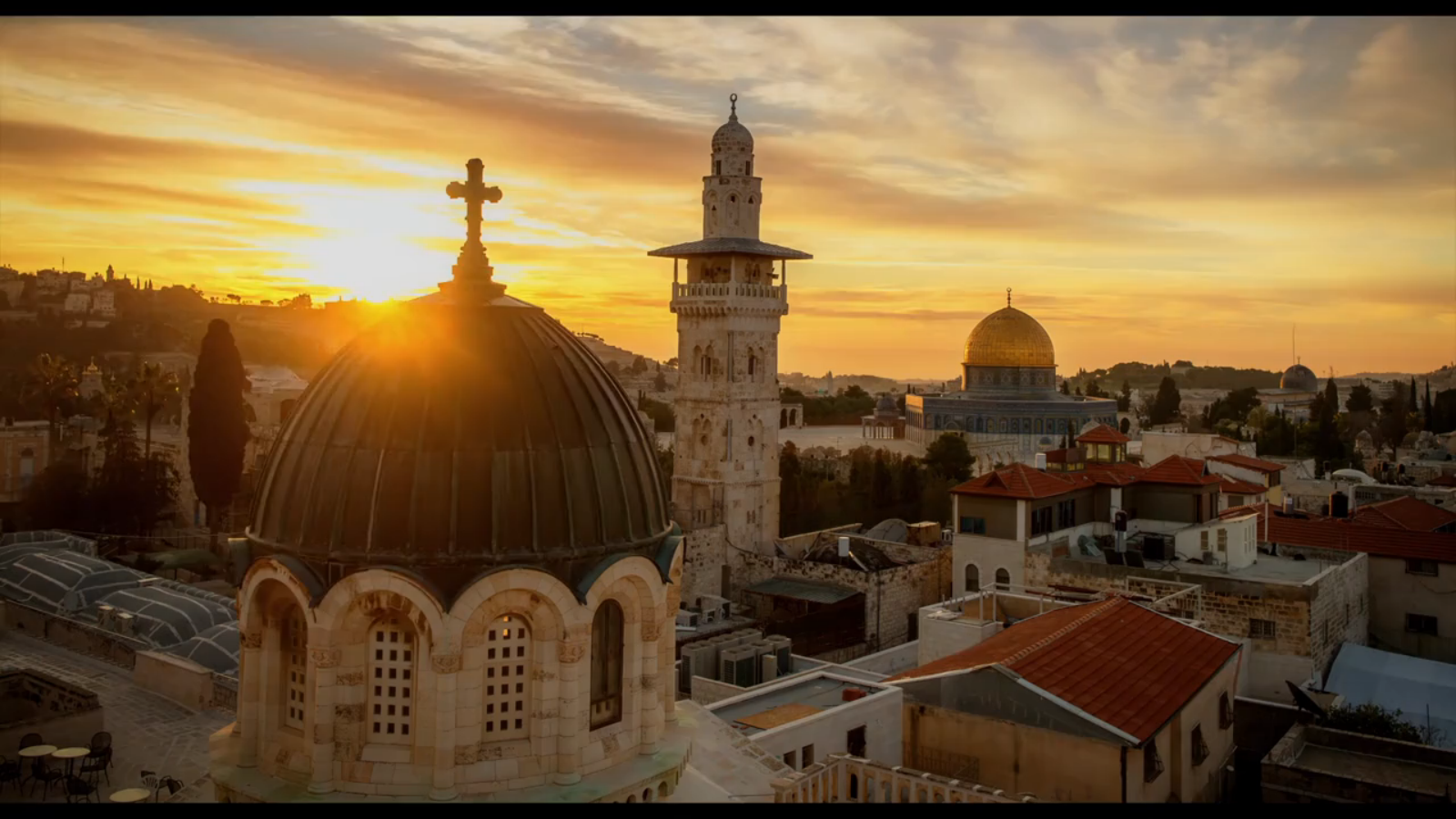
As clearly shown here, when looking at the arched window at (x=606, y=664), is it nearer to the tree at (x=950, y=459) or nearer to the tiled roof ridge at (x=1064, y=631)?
the tiled roof ridge at (x=1064, y=631)

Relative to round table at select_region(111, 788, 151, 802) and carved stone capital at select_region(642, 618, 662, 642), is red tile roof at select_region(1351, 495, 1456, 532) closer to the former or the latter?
carved stone capital at select_region(642, 618, 662, 642)

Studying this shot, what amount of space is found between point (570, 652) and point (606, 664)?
2.13 feet

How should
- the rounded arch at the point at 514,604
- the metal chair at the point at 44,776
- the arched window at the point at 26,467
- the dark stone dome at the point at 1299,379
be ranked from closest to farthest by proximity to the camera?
the rounded arch at the point at 514,604 → the metal chair at the point at 44,776 → the arched window at the point at 26,467 → the dark stone dome at the point at 1299,379

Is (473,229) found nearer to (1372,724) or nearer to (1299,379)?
(1372,724)

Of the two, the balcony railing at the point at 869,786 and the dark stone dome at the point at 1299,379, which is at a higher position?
the dark stone dome at the point at 1299,379

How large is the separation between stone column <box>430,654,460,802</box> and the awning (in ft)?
77.0

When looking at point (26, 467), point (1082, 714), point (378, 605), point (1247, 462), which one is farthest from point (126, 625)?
point (1247, 462)

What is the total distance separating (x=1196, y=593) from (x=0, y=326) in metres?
61.4

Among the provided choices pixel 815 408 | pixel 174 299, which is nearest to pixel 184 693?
pixel 174 299

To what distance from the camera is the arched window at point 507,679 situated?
28.1ft

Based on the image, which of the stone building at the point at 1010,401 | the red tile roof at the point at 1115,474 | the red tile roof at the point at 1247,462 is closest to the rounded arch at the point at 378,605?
the red tile roof at the point at 1115,474

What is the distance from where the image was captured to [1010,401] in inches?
2291

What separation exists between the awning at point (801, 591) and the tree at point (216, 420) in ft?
55.7

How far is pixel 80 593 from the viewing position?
24734mm
